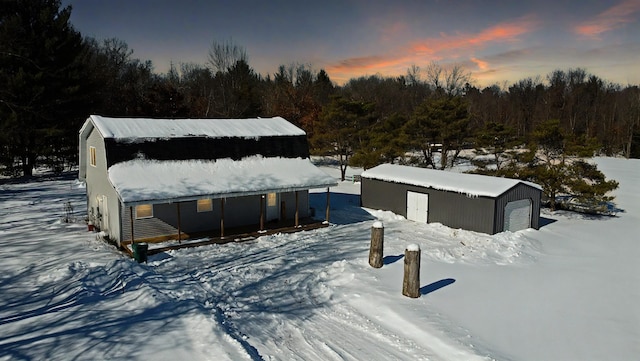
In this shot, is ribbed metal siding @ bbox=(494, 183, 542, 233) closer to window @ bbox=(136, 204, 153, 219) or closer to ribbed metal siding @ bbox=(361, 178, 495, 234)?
ribbed metal siding @ bbox=(361, 178, 495, 234)

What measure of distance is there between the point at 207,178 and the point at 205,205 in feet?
4.08

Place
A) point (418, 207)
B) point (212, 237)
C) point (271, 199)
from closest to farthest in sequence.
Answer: point (212, 237), point (271, 199), point (418, 207)

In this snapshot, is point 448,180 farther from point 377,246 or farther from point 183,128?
point 183,128

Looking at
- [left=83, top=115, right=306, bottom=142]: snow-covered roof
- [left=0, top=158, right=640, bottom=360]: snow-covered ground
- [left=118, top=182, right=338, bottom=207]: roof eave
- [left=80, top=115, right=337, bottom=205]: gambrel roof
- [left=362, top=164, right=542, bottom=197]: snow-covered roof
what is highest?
[left=83, top=115, right=306, bottom=142]: snow-covered roof

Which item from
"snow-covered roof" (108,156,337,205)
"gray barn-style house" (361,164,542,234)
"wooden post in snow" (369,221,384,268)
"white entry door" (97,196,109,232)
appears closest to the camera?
"wooden post in snow" (369,221,384,268)

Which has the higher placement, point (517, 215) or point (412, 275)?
point (517, 215)

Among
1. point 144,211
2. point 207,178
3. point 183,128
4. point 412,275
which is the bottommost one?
point 412,275

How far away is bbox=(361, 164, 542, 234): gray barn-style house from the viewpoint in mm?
19094

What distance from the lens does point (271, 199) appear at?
1980cm

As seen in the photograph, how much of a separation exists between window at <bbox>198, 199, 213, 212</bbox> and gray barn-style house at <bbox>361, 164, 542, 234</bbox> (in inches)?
386

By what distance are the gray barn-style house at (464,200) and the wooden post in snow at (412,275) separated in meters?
9.01

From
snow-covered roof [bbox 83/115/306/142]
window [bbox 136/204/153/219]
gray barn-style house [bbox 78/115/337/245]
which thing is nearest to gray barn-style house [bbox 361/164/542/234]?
gray barn-style house [bbox 78/115/337/245]

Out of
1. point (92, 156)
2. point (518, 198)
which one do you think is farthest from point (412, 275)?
point (92, 156)

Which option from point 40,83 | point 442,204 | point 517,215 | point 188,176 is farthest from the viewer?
point 40,83
